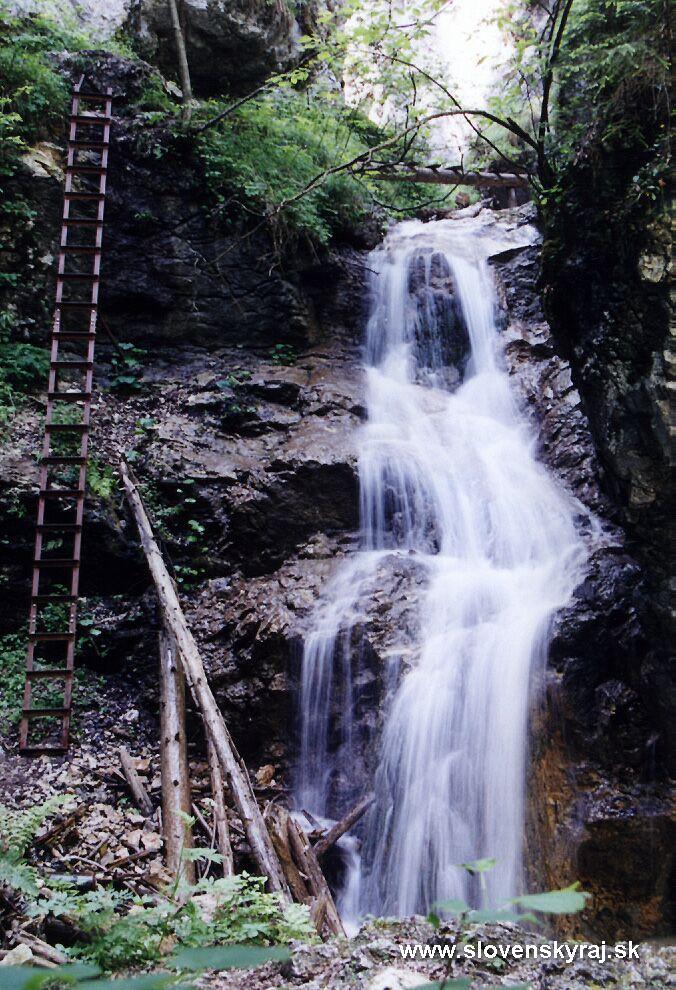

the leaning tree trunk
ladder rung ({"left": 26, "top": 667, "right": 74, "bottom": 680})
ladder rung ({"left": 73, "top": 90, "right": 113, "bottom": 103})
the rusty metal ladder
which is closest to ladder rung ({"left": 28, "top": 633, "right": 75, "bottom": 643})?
the rusty metal ladder

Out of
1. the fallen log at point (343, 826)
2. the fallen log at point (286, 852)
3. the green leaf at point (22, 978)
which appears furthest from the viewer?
the fallen log at point (343, 826)

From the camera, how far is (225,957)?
0.96 meters

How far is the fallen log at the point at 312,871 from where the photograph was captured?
12.8 ft

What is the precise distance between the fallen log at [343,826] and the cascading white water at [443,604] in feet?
0.42

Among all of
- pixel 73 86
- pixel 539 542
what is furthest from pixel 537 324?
pixel 73 86

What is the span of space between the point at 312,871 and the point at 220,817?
76 cm

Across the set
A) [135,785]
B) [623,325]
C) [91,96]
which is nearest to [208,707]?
[135,785]

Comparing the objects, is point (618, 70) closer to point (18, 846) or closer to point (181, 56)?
point (18, 846)

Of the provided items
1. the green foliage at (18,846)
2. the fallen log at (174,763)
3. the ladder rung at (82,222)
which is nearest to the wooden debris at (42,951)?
the green foliage at (18,846)

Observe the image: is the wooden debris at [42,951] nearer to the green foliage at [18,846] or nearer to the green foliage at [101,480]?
the green foliage at [18,846]

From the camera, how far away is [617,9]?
4.66 meters

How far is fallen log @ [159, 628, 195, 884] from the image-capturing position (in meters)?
3.82

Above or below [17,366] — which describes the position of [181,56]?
above

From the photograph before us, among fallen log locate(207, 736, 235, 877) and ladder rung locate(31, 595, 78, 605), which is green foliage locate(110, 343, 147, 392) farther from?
fallen log locate(207, 736, 235, 877)
